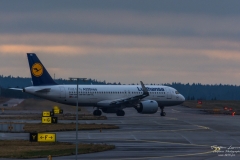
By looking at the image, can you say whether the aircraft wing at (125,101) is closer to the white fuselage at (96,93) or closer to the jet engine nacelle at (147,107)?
the white fuselage at (96,93)

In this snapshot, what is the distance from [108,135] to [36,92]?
91.0ft

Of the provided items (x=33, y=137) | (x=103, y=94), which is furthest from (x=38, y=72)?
(x=33, y=137)

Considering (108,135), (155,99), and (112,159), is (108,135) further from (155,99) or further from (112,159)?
(155,99)

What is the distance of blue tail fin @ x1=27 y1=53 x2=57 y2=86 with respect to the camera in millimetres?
76500

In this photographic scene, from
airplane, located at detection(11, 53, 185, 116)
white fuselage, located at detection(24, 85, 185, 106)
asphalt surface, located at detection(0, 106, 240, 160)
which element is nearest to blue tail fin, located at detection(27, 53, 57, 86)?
airplane, located at detection(11, 53, 185, 116)

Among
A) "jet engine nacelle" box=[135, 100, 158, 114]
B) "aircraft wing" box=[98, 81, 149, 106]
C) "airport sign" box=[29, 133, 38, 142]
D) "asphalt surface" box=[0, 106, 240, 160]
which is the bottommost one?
"asphalt surface" box=[0, 106, 240, 160]

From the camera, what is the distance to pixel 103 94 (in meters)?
80.6

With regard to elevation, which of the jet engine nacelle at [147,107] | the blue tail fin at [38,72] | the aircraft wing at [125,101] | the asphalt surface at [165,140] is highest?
the blue tail fin at [38,72]

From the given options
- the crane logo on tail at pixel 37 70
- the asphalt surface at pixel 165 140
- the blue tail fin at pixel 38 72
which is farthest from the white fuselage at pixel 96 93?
the asphalt surface at pixel 165 140

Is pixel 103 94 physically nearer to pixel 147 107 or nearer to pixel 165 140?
pixel 147 107

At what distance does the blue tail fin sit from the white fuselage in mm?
714

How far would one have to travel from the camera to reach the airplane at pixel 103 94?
251ft

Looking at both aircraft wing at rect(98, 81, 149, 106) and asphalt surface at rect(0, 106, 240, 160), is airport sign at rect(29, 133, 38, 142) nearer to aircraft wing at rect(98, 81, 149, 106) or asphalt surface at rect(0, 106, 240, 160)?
asphalt surface at rect(0, 106, 240, 160)

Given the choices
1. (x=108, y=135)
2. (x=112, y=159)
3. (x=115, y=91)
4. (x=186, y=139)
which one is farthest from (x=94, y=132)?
(x=115, y=91)
